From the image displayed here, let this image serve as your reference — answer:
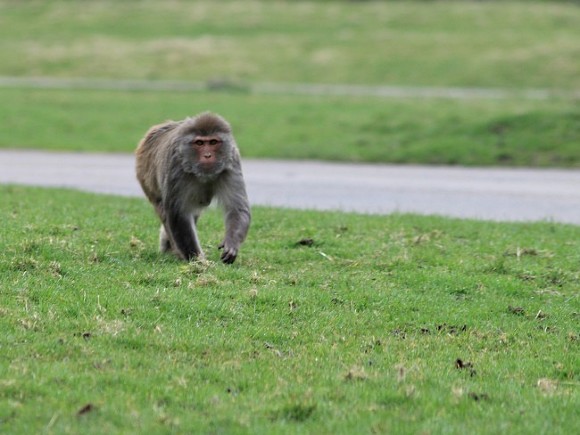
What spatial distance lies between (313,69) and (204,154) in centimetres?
3231

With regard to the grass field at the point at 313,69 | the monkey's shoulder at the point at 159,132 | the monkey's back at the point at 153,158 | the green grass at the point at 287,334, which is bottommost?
the green grass at the point at 287,334

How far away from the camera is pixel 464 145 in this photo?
75.5 feet

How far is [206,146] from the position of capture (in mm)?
9891

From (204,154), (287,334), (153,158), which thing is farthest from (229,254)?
(287,334)

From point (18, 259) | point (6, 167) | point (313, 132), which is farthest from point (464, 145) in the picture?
point (18, 259)

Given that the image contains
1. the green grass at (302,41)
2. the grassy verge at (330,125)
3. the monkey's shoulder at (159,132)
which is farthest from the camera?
the green grass at (302,41)

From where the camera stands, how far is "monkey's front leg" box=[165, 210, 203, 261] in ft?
33.1

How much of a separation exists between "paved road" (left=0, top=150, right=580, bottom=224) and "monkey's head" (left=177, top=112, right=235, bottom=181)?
213 inches

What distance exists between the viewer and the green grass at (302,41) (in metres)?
40.1

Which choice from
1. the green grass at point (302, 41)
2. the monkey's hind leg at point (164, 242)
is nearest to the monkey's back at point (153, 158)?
the monkey's hind leg at point (164, 242)

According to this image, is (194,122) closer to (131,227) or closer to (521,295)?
(131,227)

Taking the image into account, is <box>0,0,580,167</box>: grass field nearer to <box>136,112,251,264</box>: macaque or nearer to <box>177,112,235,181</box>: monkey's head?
<box>136,112,251,264</box>: macaque

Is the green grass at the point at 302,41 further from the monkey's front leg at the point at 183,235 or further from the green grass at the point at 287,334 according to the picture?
the monkey's front leg at the point at 183,235

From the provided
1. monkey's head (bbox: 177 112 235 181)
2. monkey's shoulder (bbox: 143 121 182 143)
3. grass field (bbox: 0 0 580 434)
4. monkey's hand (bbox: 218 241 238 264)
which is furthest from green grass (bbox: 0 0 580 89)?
monkey's hand (bbox: 218 241 238 264)
